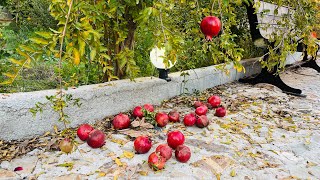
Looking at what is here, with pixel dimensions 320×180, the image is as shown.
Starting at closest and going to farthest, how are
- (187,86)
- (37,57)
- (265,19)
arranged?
1. (37,57)
2. (187,86)
3. (265,19)

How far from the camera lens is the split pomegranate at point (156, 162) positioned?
1.71m

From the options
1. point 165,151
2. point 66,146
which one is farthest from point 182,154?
point 66,146

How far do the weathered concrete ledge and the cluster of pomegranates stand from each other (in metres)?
0.64

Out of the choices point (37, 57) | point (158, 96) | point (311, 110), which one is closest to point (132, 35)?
point (158, 96)

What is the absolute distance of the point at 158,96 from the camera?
2975 mm

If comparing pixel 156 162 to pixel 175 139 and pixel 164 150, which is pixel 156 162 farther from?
pixel 175 139

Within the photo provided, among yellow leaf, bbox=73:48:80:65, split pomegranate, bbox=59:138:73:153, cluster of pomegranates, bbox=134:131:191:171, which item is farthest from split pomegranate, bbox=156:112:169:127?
yellow leaf, bbox=73:48:80:65

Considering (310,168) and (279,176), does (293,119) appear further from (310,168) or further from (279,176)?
(279,176)

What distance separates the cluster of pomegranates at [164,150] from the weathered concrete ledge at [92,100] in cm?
64

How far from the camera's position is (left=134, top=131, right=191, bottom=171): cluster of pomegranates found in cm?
172

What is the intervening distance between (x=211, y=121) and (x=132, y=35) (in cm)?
103

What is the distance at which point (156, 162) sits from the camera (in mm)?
1712

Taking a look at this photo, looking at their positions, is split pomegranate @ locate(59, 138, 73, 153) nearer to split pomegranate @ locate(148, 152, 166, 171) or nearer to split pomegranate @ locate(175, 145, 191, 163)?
split pomegranate @ locate(148, 152, 166, 171)

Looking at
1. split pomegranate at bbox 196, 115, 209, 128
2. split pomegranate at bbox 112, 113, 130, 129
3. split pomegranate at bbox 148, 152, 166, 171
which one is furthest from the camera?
split pomegranate at bbox 196, 115, 209, 128
